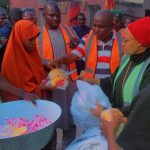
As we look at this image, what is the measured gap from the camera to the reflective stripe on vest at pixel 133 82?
245 cm

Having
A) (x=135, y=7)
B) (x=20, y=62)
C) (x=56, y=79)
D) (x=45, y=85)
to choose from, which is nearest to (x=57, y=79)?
(x=56, y=79)

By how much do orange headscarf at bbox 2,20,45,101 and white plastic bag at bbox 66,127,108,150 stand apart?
0.78m

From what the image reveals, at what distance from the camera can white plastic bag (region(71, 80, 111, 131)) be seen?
8.94ft

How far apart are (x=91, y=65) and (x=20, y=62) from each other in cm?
96

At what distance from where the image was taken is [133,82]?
2479 mm

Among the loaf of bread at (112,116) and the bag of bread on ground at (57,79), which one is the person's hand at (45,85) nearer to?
the bag of bread on ground at (57,79)

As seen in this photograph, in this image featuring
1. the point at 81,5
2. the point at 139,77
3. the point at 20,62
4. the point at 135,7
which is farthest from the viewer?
the point at 81,5

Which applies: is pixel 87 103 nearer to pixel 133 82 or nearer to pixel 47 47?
pixel 133 82

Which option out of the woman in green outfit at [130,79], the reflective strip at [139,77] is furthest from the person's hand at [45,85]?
the reflective strip at [139,77]

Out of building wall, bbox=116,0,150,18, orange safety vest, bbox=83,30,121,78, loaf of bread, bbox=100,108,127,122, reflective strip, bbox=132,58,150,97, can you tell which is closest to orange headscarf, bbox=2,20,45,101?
orange safety vest, bbox=83,30,121,78

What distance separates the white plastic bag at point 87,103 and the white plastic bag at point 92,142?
8cm

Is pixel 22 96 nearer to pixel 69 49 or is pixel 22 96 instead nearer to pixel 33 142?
pixel 33 142

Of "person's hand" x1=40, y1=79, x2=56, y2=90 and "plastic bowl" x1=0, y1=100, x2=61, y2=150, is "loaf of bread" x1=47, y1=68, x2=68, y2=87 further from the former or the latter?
"plastic bowl" x1=0, y1=100, x2=61, y2=150

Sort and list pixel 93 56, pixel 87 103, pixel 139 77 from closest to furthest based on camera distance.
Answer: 1. pixel 139 77
2. pixel 87 103
3. pixel 93 56
